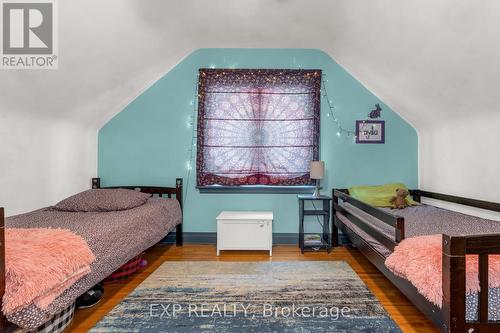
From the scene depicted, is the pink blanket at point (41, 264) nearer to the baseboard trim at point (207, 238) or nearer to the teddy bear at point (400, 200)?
the baseboard trim at point (207, 238)

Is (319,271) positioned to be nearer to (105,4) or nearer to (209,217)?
(209,217)

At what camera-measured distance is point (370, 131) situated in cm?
336

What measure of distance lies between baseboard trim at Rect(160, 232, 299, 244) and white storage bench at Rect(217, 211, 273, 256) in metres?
0.40

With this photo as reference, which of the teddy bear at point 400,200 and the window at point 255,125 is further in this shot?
the window at point 255,125

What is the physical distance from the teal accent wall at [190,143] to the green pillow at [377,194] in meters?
0.18

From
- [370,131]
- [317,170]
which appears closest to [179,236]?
[317,170]

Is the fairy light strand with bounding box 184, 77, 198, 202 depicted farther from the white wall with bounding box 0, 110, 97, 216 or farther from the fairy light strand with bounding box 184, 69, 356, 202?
the white wall with bounding box 0, 110, 97, 216

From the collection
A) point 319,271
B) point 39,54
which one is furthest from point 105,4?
point 319,271

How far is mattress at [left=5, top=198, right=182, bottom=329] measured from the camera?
1352mm

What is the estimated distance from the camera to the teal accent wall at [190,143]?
337cm

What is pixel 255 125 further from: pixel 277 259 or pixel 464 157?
pixel 464 157

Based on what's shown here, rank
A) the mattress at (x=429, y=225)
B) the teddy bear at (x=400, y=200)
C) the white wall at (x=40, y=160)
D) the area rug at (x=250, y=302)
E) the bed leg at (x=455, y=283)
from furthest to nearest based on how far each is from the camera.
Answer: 1. the teddy bear at (x=400, y=200)
2. the white wall at (x=40, y=160)
3. the mattress at (x=429, y=225)
4. the area rug at (x=250, y=302)
5. the bed leg at (x=455, y=283)

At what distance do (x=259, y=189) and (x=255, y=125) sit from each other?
774 mm

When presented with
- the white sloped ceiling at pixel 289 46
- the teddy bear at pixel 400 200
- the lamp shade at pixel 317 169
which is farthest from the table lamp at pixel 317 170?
the white sloped ceiling at pixel 289 46
